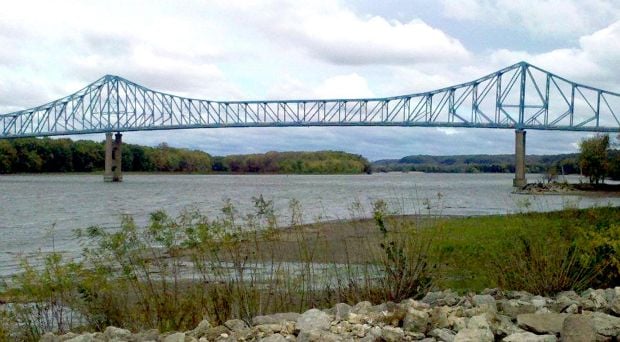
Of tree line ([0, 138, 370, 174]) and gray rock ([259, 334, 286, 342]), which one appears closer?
gray rock ([259, 334, 286, 342])

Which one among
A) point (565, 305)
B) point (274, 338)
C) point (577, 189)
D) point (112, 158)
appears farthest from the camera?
point (112, 158)

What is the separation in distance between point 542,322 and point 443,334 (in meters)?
0.98

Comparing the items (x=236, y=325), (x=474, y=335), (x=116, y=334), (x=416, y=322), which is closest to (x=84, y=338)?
(x=116, y=334)

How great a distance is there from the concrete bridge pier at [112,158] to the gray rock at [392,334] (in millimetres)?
108977

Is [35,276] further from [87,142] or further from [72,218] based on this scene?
[87,142]

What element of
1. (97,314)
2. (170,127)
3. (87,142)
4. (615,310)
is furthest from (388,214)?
(87,142)

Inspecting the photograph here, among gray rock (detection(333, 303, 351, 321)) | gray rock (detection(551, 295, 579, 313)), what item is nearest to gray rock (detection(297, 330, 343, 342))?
gray rock (detection(333, 303, 351, 321))

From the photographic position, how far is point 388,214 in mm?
9227

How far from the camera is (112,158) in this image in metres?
115

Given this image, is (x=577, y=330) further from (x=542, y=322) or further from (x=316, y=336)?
(x=316, y=336)

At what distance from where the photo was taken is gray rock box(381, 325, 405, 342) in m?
5.91

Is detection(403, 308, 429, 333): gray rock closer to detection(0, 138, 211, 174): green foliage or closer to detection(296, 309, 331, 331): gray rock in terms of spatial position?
detection(296, 309, 331, 331): gray rock

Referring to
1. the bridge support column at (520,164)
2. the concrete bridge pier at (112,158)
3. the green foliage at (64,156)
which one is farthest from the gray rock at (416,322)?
the green foliage at (64,156)

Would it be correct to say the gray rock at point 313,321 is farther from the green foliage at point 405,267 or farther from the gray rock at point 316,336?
the green foliage at point 405,267
